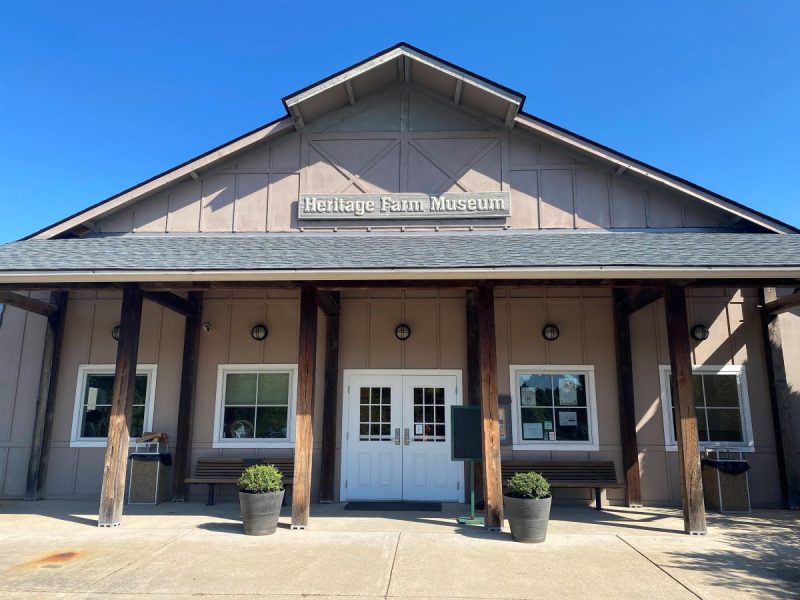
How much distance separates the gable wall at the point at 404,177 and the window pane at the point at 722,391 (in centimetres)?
264

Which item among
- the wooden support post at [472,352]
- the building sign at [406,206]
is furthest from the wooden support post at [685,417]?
the building sign at [406,206]

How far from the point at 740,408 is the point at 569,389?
8.85 feet

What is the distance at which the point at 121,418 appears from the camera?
732 centimetres

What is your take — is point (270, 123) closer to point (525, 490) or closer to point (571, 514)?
point (525, 490)

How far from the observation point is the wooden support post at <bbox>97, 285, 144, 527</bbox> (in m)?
7.16

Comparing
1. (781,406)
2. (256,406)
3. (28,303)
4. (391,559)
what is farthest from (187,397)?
(781,406)

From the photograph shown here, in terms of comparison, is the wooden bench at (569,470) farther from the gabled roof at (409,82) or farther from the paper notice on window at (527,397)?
the gabled roof at (409,82)

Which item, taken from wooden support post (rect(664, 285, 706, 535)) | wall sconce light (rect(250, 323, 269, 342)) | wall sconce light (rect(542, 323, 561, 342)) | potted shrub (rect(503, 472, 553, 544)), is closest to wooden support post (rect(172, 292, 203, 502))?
wall sconce light (rect(250, 323, 269, 342))

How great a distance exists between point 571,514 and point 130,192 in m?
8.57

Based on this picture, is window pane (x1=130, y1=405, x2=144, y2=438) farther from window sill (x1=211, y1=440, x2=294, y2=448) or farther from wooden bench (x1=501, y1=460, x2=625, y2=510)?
wooden bench (x1=501, y1=460, x2=625, y2=510)

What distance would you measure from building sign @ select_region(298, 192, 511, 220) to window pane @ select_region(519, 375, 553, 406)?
2725mm

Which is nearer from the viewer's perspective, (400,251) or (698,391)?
(400,251)

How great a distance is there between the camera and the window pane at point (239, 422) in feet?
30.4

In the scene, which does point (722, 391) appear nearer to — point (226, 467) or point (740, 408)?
point (740, 408)
